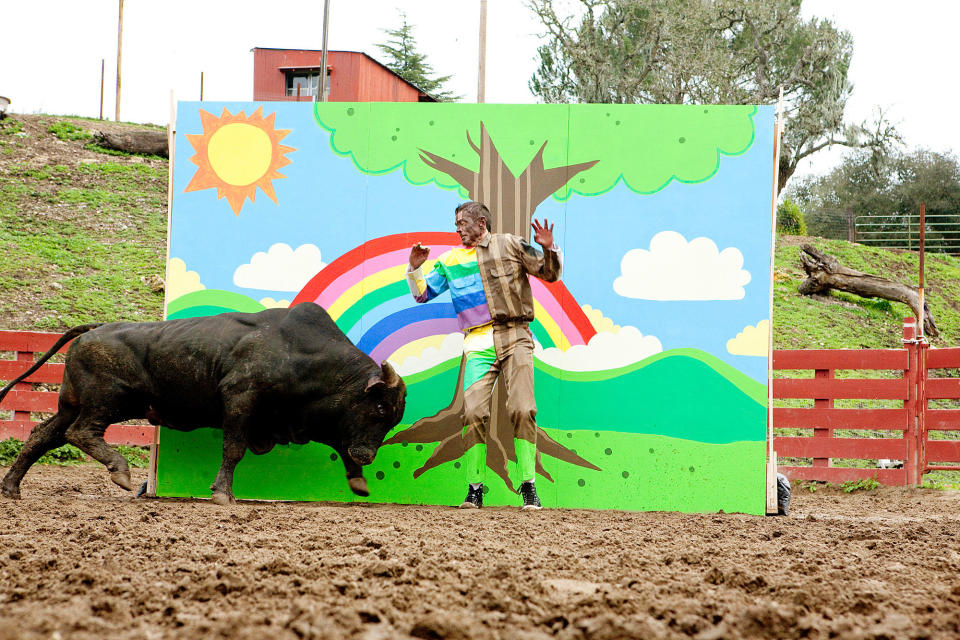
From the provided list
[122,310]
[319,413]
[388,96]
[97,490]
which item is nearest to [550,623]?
[319,413]

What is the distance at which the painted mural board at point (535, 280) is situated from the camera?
5656 mm

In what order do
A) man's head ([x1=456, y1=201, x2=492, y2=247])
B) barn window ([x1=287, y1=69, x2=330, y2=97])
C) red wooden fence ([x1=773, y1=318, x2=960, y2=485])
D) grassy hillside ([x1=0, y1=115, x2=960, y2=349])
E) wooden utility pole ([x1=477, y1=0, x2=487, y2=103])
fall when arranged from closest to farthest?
man's head ([x1=456, y1=201, x2=492, y2=247]), red wooden fence ([x1=773, y1=318, x2=960, y2=485]), grassy hillside ([x1=0, y1=115, x2=960, y2=349]), wooden utility pole ([x1=477, y1=0, x2=487, y2=103]), barn window ([x1=287, y1=69, x2=330, y2=97])

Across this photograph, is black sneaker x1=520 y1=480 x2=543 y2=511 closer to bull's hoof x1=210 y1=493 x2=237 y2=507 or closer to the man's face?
the man's face

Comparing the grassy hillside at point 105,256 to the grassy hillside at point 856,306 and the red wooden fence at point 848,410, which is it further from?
the red wooden fence at point 848,410

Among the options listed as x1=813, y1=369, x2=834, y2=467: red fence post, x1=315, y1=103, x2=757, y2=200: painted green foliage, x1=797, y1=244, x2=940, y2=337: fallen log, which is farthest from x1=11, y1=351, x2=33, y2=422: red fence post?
x1=797, y1=244, x2=940, y2=337: fallen log

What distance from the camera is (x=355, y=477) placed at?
5.71 m

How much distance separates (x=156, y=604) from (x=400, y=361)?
350 cm

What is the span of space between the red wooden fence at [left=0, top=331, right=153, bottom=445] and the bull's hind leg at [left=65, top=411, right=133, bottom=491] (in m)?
3.62

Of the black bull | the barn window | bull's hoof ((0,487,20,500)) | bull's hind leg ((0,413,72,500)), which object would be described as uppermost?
the barn window

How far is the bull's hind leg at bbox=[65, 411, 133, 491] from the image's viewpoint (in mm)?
5578

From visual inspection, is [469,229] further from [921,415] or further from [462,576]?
[921,415]

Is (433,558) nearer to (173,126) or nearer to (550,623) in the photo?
(550,623)

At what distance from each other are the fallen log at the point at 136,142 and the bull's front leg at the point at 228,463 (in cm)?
1738

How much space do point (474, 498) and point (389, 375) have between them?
88 cm
